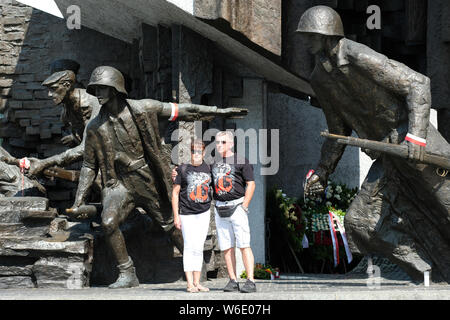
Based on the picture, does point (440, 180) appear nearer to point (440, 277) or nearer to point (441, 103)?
point (440, 277)

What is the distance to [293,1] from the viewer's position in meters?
11.2

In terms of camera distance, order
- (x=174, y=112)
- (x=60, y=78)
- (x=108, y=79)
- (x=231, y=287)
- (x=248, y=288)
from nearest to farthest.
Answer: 1. (x=248, y=288)
2. (x=231, y=287)
3. (x=108, y=79)
4. (x=174, y=112)
5. (x=60, y=78)

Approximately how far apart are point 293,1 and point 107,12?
2.49 meters

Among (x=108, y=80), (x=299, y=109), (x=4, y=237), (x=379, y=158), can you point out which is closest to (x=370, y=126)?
(x=379, y=158)

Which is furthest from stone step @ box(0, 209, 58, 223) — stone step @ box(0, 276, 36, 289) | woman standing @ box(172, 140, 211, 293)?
woman standing @ box(172, 140, 211, 293)

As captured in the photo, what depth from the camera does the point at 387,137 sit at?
8.96 meters

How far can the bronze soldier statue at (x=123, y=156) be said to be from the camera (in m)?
9.38

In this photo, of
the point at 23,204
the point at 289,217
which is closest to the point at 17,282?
the point at 23,204

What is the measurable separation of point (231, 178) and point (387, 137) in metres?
1.70

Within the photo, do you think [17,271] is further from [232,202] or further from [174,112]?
[232,202]

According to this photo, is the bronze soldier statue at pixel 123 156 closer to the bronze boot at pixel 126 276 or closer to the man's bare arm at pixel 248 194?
the bronze boot at pixel 126 276

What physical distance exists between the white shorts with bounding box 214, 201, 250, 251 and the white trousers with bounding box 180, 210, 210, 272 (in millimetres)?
192

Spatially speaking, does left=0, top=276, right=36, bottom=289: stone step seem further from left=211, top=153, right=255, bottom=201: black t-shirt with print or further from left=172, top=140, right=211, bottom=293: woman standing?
left=211, top=153, right=255, bottom=201: black t-shirt with print

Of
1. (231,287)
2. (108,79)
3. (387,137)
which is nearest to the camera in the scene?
(231,287)
